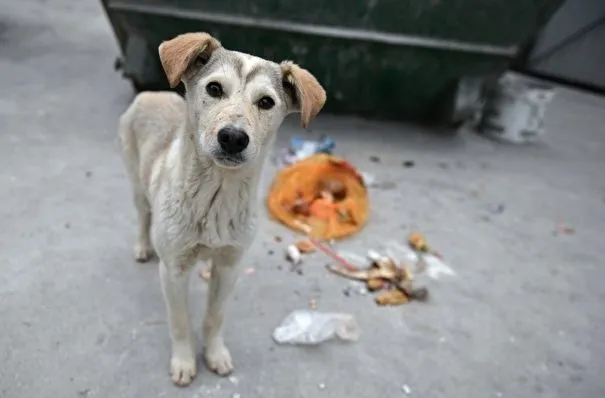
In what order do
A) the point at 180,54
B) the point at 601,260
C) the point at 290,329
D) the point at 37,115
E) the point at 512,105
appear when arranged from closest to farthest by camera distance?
the point at 180,54
the point at 290,329
the point at 601,260
the point at 37,115
the point at 512,105

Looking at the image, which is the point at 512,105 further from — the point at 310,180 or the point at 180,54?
the point at 180,54

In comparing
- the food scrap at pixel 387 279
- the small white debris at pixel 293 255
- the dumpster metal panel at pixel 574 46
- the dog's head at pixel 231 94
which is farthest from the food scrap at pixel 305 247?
the dumpster metal panel at pixel 574 46

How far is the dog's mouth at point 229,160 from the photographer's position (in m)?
1.65

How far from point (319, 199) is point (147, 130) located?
137 cm

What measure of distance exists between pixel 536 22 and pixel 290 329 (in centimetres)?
308

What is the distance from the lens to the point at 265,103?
1754mm

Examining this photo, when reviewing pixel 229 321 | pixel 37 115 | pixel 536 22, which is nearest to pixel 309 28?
pixel 536 22

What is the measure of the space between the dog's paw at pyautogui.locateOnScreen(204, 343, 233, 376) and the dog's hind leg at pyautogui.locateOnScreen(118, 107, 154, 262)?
2.37 feet

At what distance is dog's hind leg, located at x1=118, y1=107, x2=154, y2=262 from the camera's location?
2449 millimetres

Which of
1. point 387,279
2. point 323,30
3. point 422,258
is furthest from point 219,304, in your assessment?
point 323,30

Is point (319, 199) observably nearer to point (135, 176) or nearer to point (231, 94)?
point (135, 176)

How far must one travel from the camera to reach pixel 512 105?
4.83 metres

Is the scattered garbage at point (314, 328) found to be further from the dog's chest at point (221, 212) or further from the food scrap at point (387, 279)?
the dog's chest at point (221, 212)

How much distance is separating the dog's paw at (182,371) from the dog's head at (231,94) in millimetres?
889
